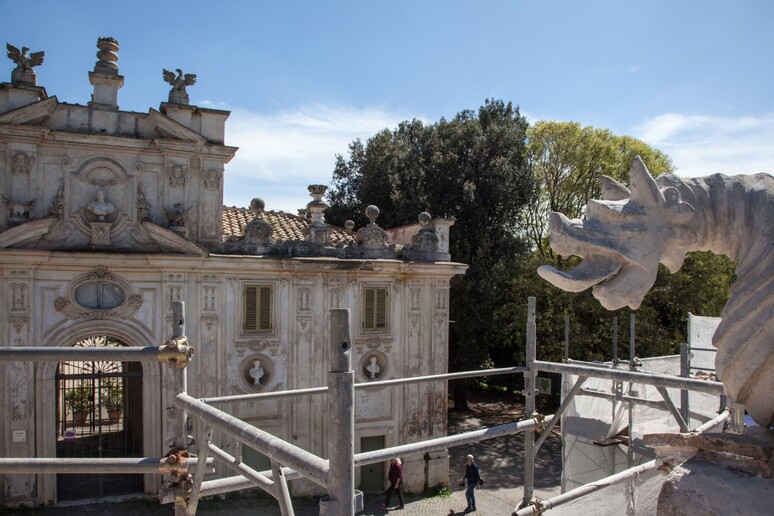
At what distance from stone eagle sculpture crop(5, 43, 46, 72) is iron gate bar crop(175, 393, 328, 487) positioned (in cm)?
1200

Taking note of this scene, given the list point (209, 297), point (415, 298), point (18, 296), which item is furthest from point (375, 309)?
point (18, 296)

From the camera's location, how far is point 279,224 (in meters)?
17.3

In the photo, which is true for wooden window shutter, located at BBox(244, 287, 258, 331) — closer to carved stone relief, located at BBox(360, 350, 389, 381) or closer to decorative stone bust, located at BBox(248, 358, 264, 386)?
decorative stone bust, located at BBox(248, 358, 264, 386)

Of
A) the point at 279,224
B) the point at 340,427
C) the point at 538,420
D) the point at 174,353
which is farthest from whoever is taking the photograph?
the point at 279,224

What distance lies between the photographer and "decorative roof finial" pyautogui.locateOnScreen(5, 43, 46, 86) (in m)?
12.8

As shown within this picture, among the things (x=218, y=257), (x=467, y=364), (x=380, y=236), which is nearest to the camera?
(x=218, y=257)

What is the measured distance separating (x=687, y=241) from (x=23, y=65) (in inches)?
558

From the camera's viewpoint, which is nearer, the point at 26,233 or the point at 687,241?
the point at 687,241

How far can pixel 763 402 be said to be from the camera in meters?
2.62

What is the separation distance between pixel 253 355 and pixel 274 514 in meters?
3.54

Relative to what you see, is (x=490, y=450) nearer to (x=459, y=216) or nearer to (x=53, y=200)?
(x=459, y=216)

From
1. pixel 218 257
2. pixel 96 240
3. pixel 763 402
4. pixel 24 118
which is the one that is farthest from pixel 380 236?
pixel 763 402

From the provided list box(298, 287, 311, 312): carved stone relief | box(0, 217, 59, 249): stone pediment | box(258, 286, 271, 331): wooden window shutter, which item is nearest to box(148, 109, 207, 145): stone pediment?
box(0, 217, 59, 249): stone pediment

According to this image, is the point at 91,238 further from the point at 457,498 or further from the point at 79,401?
the point at 457,498
